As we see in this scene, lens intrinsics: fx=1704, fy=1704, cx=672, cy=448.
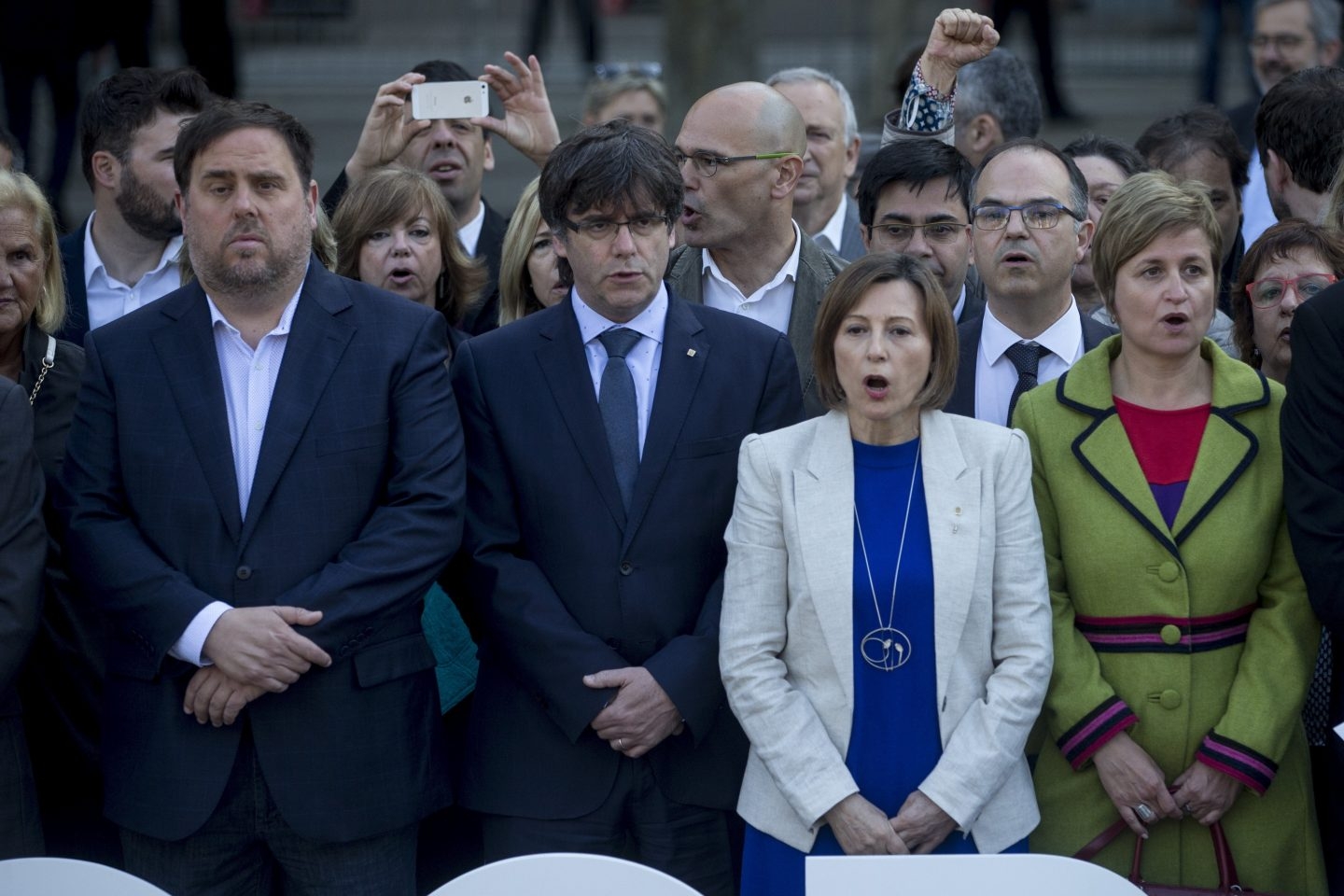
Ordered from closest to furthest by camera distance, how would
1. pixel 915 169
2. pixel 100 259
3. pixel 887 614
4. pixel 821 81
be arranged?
pixel 887 614, pixel 915 169, pixel 100 259, pixel 821 81

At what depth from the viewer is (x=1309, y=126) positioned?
4656 millimetres

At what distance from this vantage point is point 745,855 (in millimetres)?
→ 3443

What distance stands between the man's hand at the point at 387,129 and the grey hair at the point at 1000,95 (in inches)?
77.6

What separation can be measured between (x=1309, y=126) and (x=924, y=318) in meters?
1.86

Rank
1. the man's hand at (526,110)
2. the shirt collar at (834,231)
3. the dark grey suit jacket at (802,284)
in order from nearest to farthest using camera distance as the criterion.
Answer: the dark grey suit jacket at (802,284)
the man's hand at (526,110)
the shirt collar at (834,231)

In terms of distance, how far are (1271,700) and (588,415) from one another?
1495 mm

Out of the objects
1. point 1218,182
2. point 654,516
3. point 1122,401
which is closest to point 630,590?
point 654,516

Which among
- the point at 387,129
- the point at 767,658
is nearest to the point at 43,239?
the point at 387,129

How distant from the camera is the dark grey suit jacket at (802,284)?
439cm

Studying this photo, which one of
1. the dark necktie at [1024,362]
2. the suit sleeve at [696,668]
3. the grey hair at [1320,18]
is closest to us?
the suit sleeve at [696,668]

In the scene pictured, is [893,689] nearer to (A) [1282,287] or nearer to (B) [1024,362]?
(B) [1024,362]

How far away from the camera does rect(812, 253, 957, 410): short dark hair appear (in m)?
3.42

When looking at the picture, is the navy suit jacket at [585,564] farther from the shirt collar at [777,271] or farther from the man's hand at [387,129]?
the man's hand at [387,129]

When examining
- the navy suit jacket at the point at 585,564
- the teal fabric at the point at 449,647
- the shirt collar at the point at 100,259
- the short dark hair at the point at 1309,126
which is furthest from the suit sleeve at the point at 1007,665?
the shirt collar at the point at 100,259
